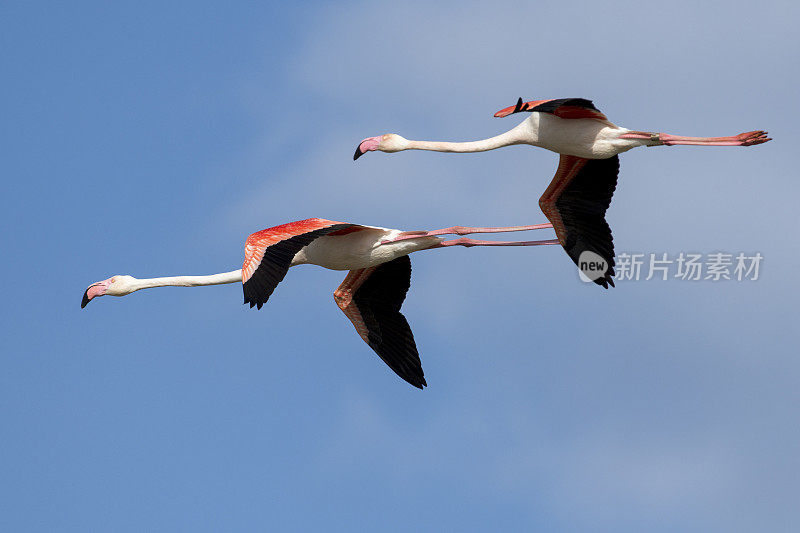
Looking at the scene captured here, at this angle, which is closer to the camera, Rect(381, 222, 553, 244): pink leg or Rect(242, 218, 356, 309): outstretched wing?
Rect(242, 218, 356, 309): outstretched wing

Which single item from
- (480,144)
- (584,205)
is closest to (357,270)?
(480,144)

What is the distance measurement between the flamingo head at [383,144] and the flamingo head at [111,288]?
4.23 metres

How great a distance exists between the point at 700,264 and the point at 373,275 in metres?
4.81

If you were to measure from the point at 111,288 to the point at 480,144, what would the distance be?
617 cm

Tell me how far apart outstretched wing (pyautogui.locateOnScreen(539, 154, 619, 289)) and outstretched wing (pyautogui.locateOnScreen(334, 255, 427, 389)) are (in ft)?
8.84

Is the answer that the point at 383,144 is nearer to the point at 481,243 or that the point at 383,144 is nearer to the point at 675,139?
the point at 481,243

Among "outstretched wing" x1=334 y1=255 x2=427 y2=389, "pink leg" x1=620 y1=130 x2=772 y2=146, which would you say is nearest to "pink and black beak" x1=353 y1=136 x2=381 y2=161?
"outstretched wing" x1=334 y1=255 x2=427 y2=389

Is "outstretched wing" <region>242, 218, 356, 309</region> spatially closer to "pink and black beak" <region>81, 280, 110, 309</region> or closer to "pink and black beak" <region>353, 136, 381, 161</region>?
"pink and black beak" <region>353, 136, 381, 161</region>

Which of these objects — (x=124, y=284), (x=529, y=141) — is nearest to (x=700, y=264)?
(x=529, y=141)

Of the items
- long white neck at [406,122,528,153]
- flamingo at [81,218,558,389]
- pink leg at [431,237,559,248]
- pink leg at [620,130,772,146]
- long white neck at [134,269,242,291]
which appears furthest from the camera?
long white neck at [134,269,242,291]

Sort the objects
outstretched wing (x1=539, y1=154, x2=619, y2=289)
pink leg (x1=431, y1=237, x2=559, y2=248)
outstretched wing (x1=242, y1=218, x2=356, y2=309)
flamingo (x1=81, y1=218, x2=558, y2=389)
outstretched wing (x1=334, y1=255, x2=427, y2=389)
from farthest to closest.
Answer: outstretched wing (x1=334, y1=255, x2=427, y2=389) → pink leg (x1=431, y1=237, x2=559, y2=248) → outstretched wing (x1=539, y1=154, x2=619, y2=289) → flamingo (x1=81, y1=218, x2=558, y2=389) → outstretched wing (x1=242, y1=218, x2=356, y2=309)

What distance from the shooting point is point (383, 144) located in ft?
73.5

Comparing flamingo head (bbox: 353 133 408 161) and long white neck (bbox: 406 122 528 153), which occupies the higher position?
flamingo head (bbox: 353 133 408 161)

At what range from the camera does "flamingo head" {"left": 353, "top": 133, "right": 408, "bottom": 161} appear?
2239 centimetres
